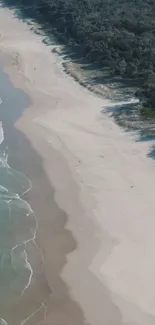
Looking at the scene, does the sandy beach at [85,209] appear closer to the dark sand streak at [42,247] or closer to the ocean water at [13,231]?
the dark sand streak at [42,247]

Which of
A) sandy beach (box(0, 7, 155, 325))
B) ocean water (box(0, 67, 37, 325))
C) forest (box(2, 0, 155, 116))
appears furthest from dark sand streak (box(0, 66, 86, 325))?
forest (box(2, 0, 155, 116))

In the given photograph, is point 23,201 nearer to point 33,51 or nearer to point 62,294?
point 62,294

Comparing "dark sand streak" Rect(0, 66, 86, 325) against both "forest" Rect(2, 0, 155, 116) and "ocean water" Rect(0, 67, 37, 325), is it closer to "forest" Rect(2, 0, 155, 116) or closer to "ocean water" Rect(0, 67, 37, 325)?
"ocean water" Rect(0, 67, 37, 325)

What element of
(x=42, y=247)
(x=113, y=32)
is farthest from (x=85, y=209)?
(x=113, y=32)

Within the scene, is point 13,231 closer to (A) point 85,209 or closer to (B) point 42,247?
(B) point 42,247

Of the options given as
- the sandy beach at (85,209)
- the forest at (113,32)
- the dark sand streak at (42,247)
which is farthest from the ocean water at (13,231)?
the forest at (113,32)

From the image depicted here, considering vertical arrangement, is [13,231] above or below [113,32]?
above
